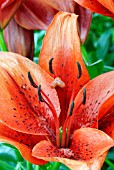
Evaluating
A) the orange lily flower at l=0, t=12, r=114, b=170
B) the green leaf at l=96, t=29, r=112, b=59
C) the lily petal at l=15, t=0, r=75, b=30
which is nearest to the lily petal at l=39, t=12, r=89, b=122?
the orange lily flower at l=0, t=12, r=114, b=170

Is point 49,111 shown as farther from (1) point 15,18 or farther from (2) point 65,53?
(1) point 15,18

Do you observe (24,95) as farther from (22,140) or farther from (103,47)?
(103,47)

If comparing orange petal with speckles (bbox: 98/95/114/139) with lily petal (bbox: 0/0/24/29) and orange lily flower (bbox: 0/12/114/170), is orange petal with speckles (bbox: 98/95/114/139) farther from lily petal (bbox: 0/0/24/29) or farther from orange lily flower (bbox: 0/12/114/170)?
lily petal (bbox: 0/0/24/29)

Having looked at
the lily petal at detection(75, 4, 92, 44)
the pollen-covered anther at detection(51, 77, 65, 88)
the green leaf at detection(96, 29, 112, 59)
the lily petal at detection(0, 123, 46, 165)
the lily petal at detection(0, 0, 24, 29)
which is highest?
the lily petal at detection(0, 0, 24, 29)

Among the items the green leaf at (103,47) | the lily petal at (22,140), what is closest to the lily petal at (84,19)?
the lily petal at (22,140)

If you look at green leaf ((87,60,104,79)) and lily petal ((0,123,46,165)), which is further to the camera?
green leaf ((87,60,104,79))

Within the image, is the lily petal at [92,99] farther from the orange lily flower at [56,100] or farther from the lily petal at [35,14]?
the lily petal at [35,14]
